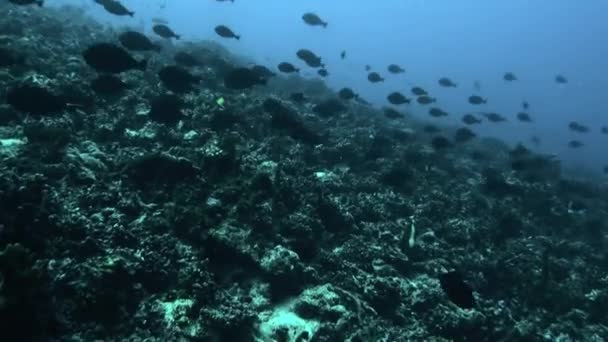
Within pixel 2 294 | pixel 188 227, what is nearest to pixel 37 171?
pixel 188 227

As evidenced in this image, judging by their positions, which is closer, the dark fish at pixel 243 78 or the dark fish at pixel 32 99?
the dark fish at pixel 32 99

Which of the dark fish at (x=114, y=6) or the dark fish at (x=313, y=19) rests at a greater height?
the dark fish at (x=313, y=19)

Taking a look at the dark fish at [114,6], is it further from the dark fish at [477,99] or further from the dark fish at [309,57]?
the dark fish at [477,99]

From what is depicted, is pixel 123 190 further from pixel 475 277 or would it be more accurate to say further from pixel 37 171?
pixel 475 277

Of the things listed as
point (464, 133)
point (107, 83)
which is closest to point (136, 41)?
point (107, 83)

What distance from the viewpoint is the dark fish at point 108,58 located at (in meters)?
7.96

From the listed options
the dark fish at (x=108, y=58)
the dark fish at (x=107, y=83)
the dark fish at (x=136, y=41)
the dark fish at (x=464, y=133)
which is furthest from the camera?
the dark fish at (x=464, y=133)

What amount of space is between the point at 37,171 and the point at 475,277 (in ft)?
34.2

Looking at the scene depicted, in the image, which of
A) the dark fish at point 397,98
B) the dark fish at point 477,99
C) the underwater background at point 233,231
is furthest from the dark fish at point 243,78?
the dark fish at point 477,99

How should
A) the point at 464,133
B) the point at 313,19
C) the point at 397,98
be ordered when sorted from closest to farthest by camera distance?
the point at 464,133, the point at 397,98, the point at 313,19

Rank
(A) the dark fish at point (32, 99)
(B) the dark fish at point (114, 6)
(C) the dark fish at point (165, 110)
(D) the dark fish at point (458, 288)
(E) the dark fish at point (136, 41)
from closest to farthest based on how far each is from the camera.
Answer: (D) the dark fish at point (458, 288) → (A) the dark fish at point (32, 99) → (C) the dark fish at point (165, 110) → (E) the dark fish at point (136, 41) → (B) the dark fish at point (114, 6)

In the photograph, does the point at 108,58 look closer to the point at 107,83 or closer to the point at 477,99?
the point at 107,83

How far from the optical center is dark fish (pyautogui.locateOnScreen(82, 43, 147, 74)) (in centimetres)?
796

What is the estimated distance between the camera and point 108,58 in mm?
8055
